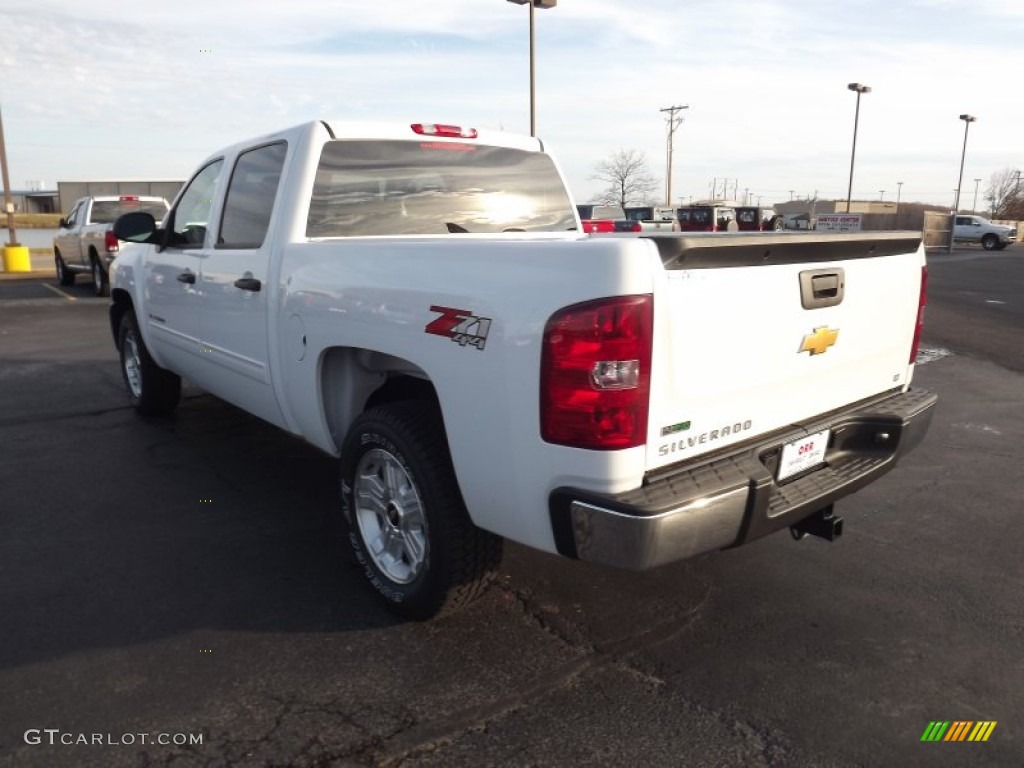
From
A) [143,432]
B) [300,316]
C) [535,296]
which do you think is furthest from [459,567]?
[143,432]

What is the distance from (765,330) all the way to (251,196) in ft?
9.18

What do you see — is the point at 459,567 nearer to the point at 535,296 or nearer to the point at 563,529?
the point at 563,529

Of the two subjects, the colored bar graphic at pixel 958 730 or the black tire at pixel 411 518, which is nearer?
the colored bar graphic at pixel 958 730

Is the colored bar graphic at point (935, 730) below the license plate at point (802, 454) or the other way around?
below

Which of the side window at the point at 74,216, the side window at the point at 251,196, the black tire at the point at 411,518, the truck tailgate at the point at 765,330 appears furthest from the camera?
the side window at the point at 74,216

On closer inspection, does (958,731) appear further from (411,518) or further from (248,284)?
Result: (248,284)

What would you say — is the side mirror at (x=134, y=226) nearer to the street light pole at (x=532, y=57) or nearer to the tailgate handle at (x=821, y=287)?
the tailgate handle at (x=821, y=287)

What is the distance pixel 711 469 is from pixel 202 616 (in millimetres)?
2105

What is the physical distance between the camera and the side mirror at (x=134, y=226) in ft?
16.1

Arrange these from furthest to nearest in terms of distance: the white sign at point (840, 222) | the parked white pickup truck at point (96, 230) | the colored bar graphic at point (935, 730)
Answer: the white sign at point (840, 222) < the parked white pickup truck at point (96, 230) < the colored bar graphic at point (935, 730)

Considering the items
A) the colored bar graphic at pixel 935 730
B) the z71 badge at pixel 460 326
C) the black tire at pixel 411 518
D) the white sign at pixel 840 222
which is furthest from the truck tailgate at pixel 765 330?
the white sign at pixel 840 222

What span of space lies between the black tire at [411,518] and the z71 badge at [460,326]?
1.44 ft

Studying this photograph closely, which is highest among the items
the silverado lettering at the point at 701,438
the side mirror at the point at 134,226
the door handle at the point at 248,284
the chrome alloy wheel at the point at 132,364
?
the side mirror at the point at 134,226

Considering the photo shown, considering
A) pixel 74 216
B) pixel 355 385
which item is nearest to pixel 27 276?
pixel 74 216
